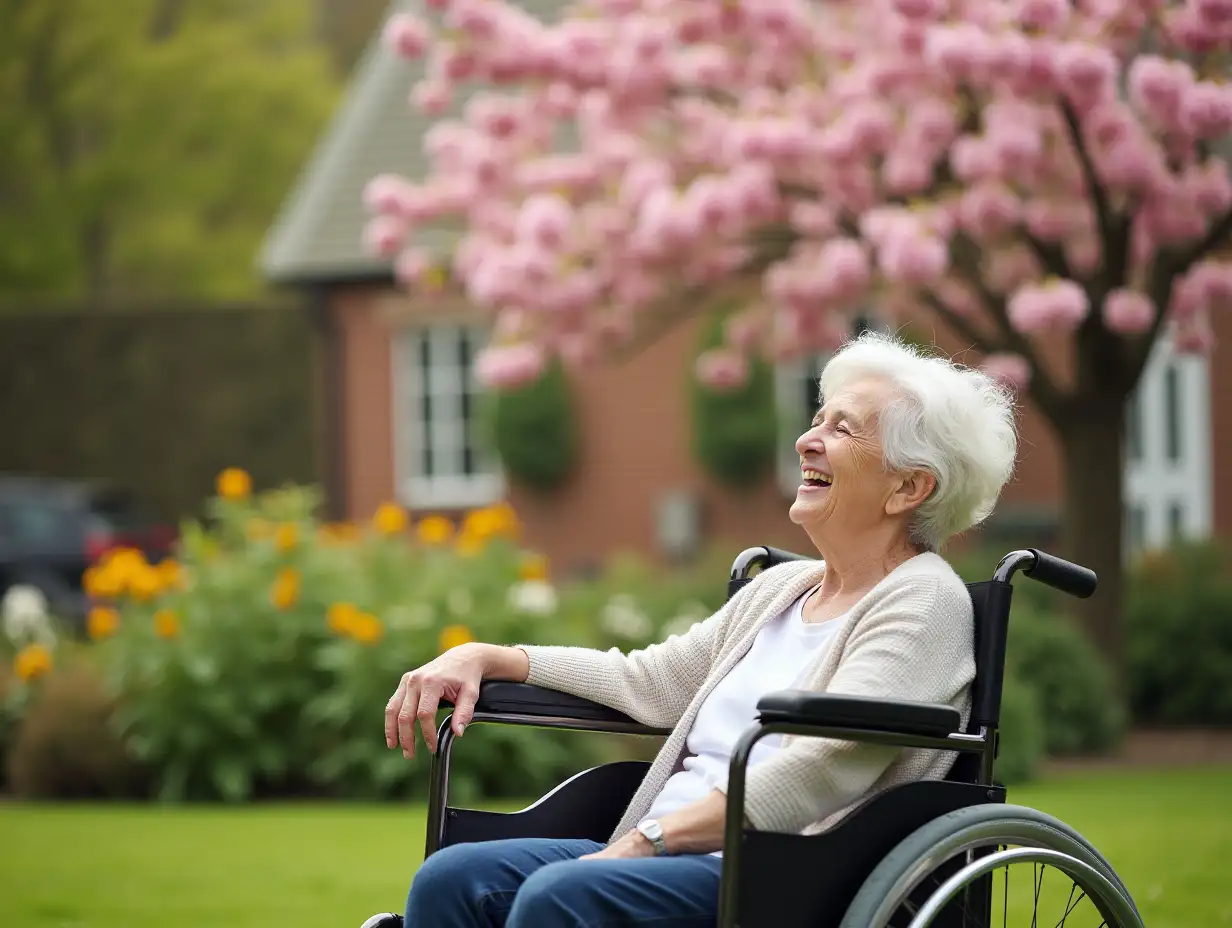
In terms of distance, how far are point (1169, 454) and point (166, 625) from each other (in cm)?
844

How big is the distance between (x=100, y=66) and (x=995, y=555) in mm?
16925

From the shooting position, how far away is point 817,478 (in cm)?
304

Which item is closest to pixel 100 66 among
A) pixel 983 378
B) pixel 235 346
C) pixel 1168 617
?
pixel 235 346

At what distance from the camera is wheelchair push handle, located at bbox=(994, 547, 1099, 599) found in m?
2.90

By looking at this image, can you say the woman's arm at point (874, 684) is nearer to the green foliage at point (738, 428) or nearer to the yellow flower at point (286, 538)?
the yellow flower at point (286, 538)

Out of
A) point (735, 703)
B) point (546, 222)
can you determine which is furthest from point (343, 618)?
point (735, 703)

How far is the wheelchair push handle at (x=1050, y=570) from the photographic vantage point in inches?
114

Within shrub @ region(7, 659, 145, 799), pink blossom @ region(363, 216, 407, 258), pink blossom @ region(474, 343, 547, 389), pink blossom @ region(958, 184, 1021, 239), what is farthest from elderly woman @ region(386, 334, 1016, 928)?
pink blossom @ region(363, 216, 407, 258)

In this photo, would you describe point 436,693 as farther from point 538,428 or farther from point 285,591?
point 538,428

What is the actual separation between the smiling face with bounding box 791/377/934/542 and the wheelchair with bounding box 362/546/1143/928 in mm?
182

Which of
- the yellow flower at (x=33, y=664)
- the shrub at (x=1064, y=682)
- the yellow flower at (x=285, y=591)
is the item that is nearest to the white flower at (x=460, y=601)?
the yellow flower at (x=285, y=591)

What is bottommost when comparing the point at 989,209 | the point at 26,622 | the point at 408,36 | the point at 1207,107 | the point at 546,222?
the point at 26,622

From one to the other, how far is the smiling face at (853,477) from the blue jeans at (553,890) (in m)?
0.59

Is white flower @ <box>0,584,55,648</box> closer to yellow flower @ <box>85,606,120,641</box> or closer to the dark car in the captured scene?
yellow flower @ <box>85,606,120,641</box>
